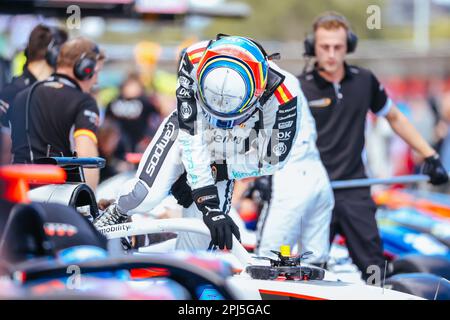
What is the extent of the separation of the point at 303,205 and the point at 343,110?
3.02ft

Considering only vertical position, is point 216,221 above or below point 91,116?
below

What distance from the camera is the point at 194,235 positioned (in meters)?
5.10

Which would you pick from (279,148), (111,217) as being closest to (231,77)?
(279,148)

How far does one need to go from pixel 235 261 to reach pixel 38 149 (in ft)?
7.32

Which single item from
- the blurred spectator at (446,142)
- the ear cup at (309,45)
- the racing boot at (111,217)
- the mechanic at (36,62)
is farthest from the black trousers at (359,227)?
the blurred spectator at (446,142)

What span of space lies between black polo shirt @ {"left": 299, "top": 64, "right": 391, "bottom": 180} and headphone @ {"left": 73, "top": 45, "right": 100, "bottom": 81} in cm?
162

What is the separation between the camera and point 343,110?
6.92 m

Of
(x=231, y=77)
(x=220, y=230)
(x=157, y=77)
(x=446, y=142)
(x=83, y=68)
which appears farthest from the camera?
(x=157, y=77)

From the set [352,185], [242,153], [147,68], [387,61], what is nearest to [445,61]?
[387,61]

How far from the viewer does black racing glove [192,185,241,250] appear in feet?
14.1

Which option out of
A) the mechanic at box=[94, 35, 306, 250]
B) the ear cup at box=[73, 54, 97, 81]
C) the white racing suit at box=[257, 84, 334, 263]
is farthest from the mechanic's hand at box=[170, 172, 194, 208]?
the ear cup at box=[73, 54, 97, 81]

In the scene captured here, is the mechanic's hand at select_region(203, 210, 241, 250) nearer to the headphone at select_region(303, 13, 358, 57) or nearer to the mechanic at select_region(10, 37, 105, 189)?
the mechanic at select_region(10, 37, 105, 189)

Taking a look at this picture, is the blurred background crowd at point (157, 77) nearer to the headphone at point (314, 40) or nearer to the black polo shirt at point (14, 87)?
the headphone at point (314, 40)

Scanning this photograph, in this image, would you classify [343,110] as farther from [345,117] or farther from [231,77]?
[231,77]
